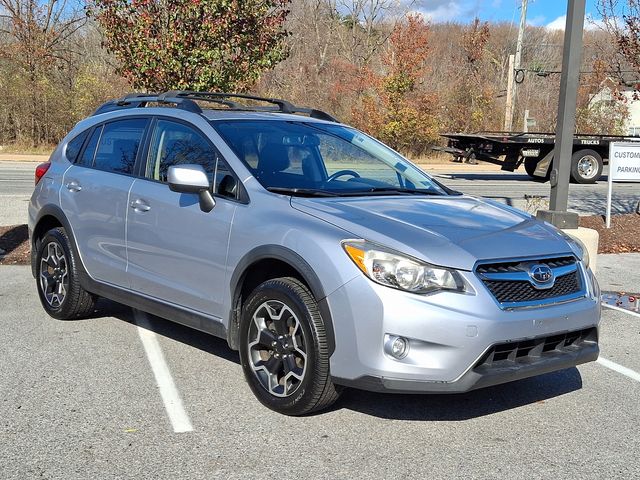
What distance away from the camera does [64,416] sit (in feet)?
13.9

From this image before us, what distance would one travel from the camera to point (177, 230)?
4.95 metres

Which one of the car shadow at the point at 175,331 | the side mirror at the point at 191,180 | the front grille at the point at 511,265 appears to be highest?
the side mirror at the point at 191,180

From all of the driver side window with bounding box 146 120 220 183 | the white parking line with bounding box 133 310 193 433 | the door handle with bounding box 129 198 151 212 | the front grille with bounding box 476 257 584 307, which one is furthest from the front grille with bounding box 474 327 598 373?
the door handle with bounding box 129 198 151 212

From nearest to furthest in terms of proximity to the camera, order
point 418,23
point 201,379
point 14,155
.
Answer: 1. point 201,379
2. point 14,155
3. point 418,23

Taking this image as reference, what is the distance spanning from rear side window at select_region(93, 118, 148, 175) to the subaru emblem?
3034 millimetres

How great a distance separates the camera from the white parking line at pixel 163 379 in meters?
4.20

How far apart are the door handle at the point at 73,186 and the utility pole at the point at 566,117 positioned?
5368 mm

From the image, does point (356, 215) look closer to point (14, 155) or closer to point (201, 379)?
point (201, 379)

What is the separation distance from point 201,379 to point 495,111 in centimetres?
3656

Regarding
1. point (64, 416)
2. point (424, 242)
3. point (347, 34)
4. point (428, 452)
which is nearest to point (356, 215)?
point (424, 242)

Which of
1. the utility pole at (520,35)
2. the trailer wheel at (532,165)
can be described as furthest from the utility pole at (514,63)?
the trailer wheel at (532,165)

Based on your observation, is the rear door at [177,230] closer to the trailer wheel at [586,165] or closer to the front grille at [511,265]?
the front grille at [511,265]

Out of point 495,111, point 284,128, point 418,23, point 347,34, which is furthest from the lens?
point 347,34

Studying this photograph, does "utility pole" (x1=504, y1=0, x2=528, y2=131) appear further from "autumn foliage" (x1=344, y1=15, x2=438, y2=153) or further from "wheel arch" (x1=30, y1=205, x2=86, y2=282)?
"wheel arch" (x1=30, y1=205, x2=86, y2=282)
